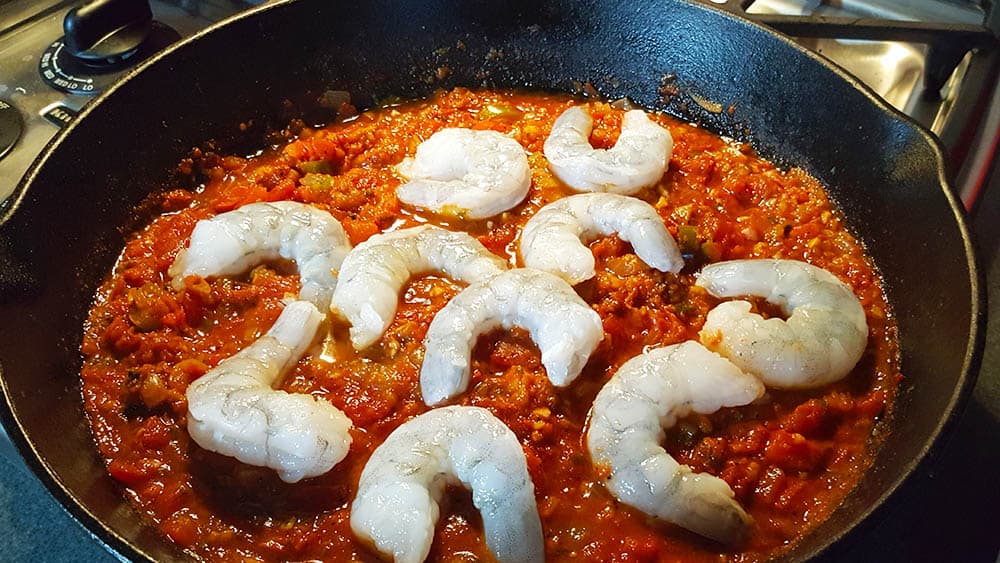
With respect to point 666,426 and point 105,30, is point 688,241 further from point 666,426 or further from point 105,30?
point 105,30

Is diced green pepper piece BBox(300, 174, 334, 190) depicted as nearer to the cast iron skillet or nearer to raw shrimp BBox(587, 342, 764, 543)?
the cast iron skillet

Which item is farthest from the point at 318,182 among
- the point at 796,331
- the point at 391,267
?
the point at 796,331

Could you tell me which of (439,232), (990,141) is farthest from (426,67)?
(990,141)

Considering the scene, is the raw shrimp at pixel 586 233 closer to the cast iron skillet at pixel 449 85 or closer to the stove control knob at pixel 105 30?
the cast iron skillet at pixel 449 85

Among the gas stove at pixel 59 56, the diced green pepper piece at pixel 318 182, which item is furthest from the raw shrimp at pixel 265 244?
the gas stove at pixel 59 56

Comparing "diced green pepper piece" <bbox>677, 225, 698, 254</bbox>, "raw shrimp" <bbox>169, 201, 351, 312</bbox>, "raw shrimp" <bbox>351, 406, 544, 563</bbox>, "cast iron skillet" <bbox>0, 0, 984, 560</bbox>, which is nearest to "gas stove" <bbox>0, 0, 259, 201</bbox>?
"cast iron skillet" <bbox>0, 0, 984, 560</bbox>

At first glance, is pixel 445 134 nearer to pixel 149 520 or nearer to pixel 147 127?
pixel 147 127
